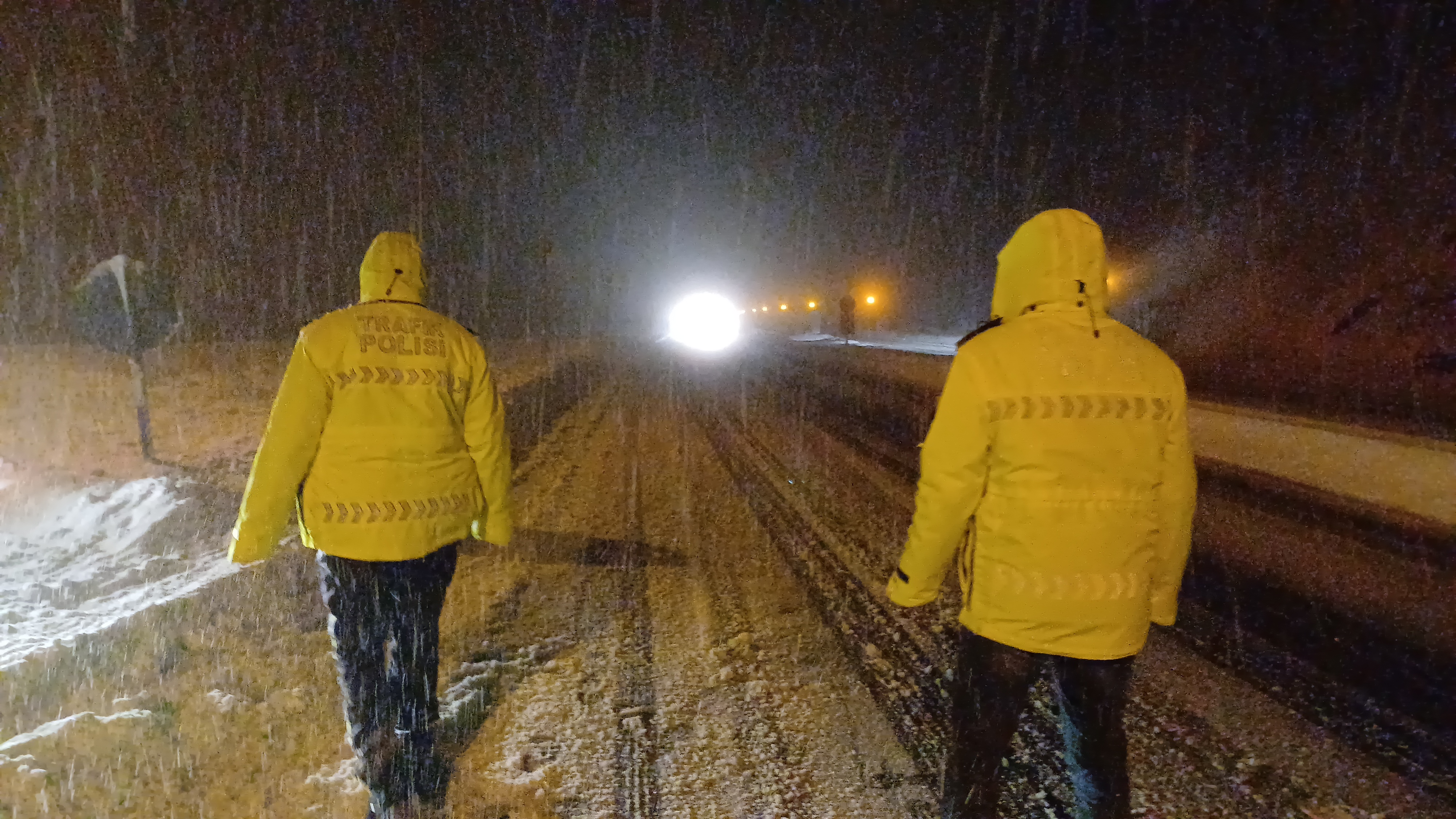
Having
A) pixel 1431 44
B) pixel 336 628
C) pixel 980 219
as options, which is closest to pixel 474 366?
pixel 336 628

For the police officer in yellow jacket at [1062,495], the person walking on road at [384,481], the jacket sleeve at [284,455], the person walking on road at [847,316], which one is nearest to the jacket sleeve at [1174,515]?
the police officer in yellow jacket at [1062,495]

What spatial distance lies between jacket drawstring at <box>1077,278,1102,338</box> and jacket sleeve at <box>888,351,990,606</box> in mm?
328

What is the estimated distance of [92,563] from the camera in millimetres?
5805

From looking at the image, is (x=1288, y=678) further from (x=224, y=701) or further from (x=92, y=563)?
(x=92, y=563)

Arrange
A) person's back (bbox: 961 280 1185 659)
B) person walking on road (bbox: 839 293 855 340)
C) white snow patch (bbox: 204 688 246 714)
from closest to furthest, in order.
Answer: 1. person's back (bbox: 961 280 1185 659)
2. white snow patch (bbox: 204 688 246 714)
3. person walking on road (bbox: 839 293 855 340)

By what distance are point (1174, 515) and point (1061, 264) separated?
748 mm

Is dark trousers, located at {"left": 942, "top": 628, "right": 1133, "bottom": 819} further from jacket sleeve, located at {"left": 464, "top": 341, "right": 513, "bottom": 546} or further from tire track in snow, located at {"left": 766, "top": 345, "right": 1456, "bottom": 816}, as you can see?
jacket sleeve, located at {"left": 464, "top": 341, "right": 513, "bottom": 546}

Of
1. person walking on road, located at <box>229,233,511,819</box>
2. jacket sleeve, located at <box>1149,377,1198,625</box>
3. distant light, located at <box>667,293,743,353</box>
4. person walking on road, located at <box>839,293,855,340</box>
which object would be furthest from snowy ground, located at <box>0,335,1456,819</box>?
distant light, located at <box>667,293,743,353</box>

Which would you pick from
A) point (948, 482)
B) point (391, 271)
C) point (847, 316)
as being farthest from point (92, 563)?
point (847, 316)

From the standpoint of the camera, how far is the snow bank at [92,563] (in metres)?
4.48

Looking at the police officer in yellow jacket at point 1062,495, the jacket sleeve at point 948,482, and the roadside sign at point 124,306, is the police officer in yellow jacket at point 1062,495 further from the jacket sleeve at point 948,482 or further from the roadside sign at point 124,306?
the roadside sign at point 124,306

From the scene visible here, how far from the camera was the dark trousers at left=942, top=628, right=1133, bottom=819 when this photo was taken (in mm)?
2049

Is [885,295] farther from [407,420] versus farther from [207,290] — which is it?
[407,420]

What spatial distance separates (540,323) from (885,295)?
3341 centimetres
